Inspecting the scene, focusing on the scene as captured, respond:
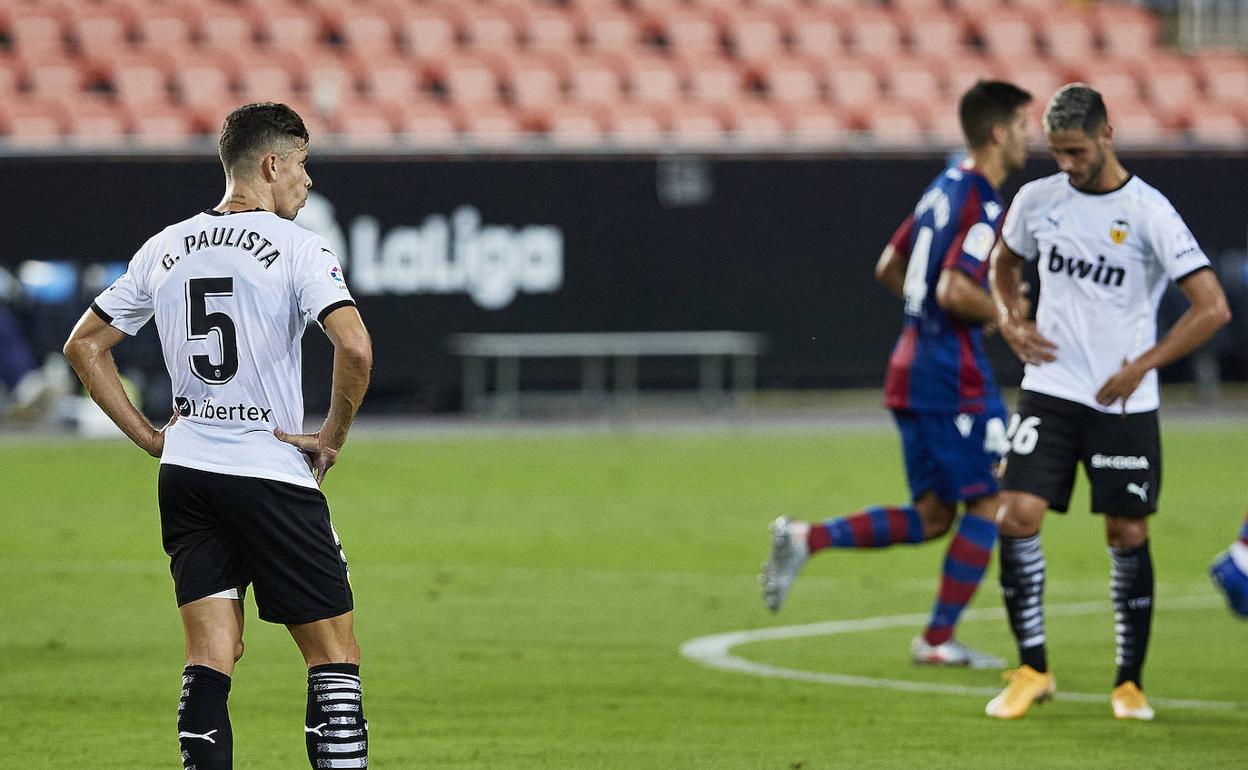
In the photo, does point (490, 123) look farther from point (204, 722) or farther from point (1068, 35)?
point (204, 722)

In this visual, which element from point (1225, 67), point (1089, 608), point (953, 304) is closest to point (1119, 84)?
point (1225, 67)

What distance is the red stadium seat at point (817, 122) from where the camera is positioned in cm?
2414

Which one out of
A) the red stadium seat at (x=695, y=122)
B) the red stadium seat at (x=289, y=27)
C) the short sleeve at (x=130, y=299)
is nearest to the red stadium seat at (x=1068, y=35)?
the red stadium seat at (x=695, y=122)

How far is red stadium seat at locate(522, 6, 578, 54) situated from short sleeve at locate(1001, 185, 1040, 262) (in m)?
17.6

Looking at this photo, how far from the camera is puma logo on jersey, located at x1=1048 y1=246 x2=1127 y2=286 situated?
7.30 metres

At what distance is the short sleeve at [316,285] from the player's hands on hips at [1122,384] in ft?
10.6

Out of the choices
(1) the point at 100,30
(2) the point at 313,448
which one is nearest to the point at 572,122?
(1) the point at 100,30

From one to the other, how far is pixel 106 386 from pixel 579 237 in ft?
48.7

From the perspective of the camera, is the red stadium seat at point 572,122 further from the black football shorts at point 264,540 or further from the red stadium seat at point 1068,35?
the black football shorts at point 264,540

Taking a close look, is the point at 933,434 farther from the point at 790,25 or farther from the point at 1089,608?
the point at 790,25

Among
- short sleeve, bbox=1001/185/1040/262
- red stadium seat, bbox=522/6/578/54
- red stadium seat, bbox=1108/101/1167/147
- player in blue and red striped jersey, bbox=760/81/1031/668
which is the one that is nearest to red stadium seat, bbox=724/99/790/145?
red stadium seat, bbox=522/6/578/54

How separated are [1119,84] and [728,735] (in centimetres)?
2035

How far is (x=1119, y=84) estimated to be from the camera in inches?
1009

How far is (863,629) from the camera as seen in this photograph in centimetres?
947
